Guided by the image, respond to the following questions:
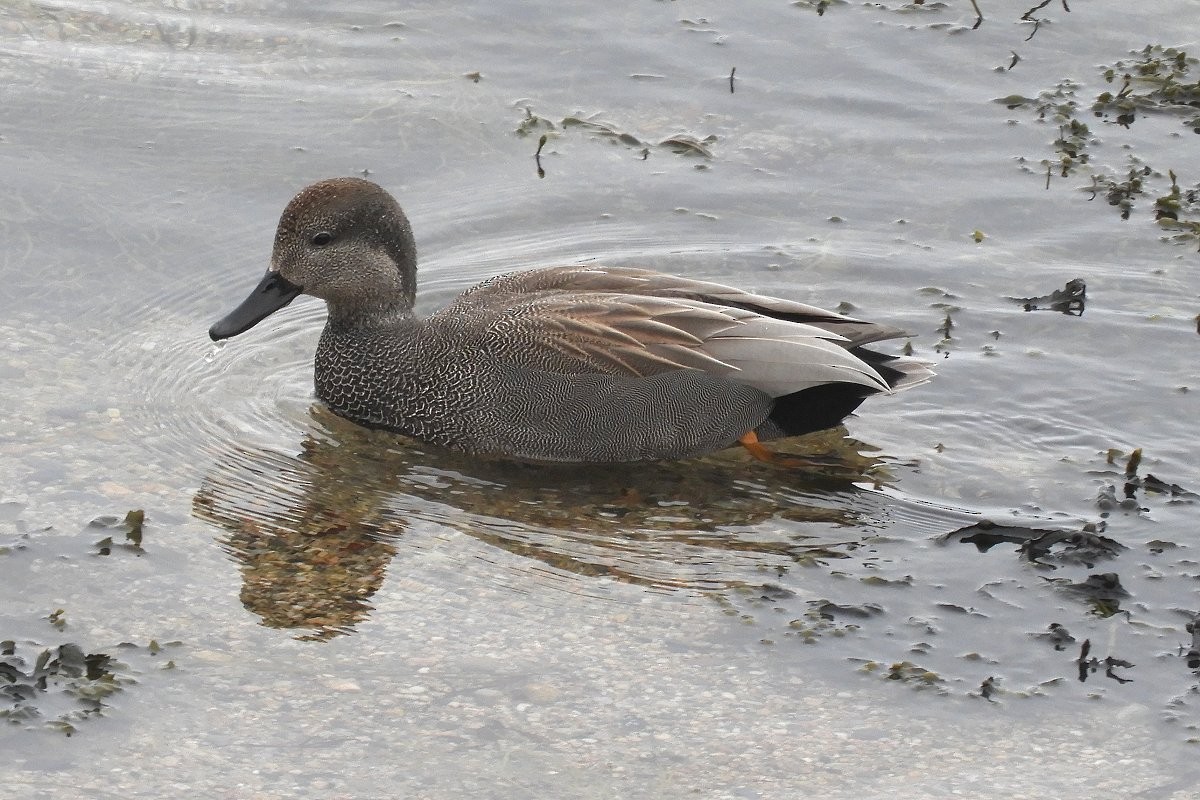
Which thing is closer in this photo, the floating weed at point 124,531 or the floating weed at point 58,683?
the floating weed at point 58,683

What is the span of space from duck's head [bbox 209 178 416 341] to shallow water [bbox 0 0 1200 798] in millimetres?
485

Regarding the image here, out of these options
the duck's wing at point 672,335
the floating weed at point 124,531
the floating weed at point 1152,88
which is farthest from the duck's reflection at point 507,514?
the floating weed at point 1152,88

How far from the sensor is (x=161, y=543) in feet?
22.4

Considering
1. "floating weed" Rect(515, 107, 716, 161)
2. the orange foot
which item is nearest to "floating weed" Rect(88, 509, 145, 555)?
the orange foot

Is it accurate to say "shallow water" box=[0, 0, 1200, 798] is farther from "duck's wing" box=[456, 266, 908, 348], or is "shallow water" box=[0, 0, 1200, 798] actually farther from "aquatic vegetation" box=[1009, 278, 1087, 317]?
"duck's wing" box=[456, 266, 908, 348]

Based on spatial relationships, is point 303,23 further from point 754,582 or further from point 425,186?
point 754,582

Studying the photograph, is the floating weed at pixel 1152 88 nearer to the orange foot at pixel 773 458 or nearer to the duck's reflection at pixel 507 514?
the duck's reflection at pixel 507 514

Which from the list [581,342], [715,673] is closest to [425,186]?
[581,342]

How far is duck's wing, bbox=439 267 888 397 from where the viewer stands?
7.51m

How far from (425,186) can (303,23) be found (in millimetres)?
2066

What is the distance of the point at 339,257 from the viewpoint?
26.2 feet

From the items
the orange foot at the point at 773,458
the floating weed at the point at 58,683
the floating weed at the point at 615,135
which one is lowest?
the floating weed at the point at 58,683

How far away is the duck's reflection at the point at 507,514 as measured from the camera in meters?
6.75

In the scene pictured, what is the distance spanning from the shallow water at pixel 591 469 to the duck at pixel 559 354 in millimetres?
209
